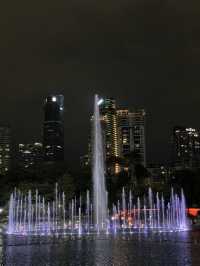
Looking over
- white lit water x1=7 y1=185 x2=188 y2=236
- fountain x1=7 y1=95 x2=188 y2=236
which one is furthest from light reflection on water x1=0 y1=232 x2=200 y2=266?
white lit water x1=7 y1=185 x2=188 y2=236

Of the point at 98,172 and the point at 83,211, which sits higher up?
the point at 98,172

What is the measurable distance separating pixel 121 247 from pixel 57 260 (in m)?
6.29

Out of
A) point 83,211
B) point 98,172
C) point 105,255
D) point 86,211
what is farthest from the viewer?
point 83,211

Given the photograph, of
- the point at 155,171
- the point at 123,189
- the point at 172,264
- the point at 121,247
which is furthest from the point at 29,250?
the point at 155,171

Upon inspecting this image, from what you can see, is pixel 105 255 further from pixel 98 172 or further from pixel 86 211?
pixel 86 211

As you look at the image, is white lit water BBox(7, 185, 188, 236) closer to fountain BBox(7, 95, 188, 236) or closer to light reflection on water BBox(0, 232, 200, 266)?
fountain BBox(7, 95, 188, 236)

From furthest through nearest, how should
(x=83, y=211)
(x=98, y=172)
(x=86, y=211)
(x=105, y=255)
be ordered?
(x=83, y=211), (x=86, y=211), (x=98, y=172), (x=105, y=255)

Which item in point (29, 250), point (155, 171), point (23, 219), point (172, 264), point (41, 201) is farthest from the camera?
point (155, 171)

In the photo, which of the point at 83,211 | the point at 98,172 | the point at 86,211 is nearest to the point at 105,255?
the point at 98,172

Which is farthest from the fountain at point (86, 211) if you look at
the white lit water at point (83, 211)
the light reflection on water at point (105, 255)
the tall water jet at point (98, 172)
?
the light reflection on water at point (105, 255)

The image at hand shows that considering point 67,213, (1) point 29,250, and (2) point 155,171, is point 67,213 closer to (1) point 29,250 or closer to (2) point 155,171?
(1) point 29,250

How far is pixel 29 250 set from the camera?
27781mm

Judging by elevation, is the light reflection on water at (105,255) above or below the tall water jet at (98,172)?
below

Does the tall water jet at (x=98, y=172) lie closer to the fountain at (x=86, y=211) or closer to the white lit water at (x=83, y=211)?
the fountain at (x=86, y=211)
